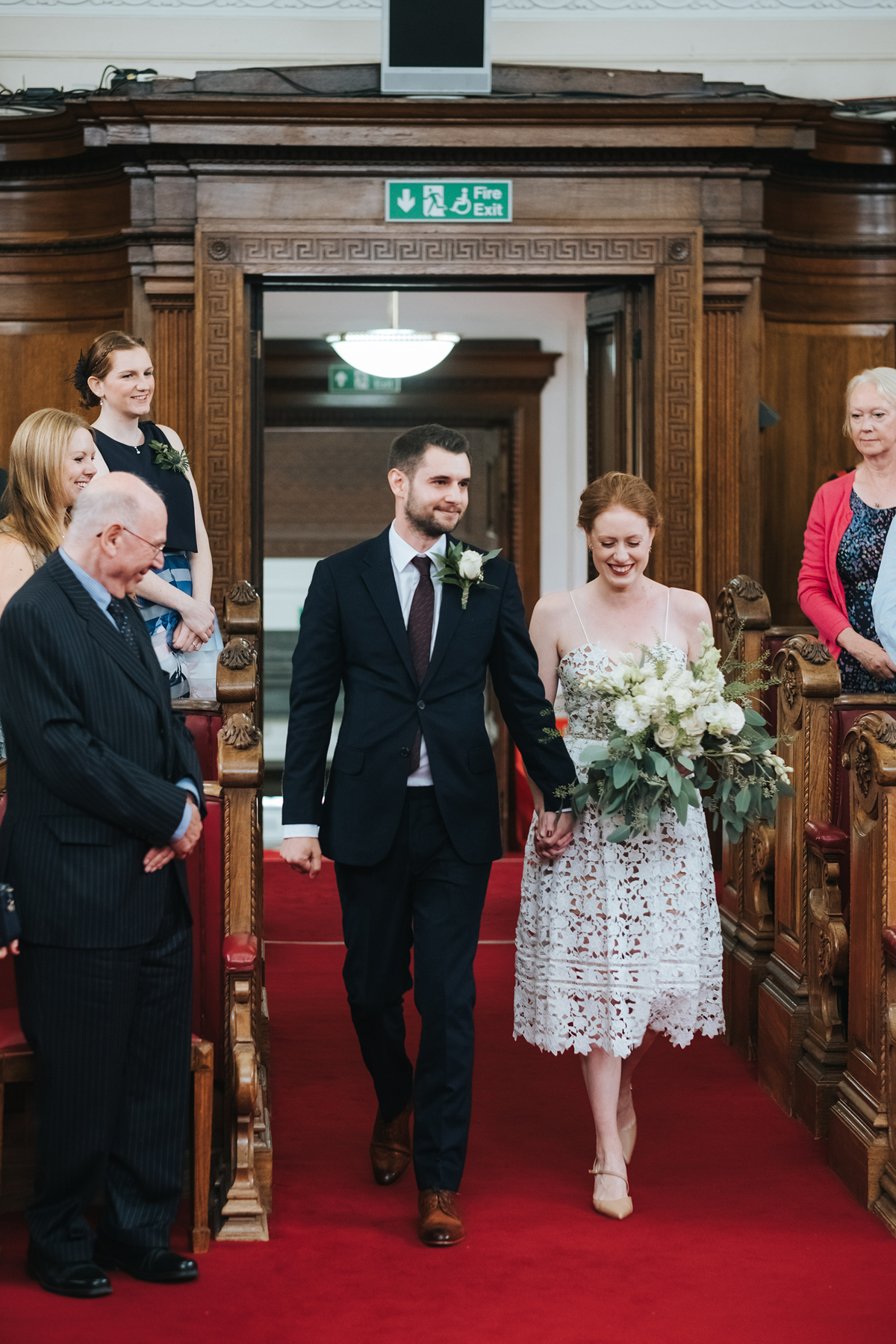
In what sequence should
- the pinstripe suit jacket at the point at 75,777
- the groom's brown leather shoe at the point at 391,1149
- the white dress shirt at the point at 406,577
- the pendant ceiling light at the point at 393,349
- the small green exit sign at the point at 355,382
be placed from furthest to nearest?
1. the small green exit sign at the point at 355,382
2. the pendant ceiling light at the point at 393,349
3. the groom's brown leather shoe at the point at 391,1149
4. the white dress shirt at the point at 406,577
5. the pinstripe suit jacket at the point at 75,777

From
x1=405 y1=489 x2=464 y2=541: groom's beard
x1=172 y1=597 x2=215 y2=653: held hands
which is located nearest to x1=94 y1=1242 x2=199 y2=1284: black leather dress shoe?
x1=405 y1=489 x2=464 y2=541: groom's beard

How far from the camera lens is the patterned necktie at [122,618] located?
9.45 feet

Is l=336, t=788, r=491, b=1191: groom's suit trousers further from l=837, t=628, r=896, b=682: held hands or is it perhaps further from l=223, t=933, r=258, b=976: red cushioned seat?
l=837, t=628, r=896, b=682: held hands

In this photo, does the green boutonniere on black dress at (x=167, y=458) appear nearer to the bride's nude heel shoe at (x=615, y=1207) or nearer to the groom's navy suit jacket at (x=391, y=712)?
the groom's navy suit jacket at (x=391, y=712)

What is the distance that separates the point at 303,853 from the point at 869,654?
212 centimetres

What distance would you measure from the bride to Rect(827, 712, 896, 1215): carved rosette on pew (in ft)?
1.29

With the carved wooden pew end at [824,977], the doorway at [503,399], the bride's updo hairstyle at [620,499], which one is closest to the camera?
the bride's updo hairstyle at [620,499]

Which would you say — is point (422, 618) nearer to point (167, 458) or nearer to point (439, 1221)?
point (439, 1221)

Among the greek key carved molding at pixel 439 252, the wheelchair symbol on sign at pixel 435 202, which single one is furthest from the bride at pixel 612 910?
the wheelchair symbol on sign at pixel 435 202

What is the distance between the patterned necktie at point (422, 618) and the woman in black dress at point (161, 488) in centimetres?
134

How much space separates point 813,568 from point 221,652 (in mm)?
2013

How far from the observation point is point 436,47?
6.24m

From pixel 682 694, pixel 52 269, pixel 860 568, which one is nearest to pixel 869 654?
pixel 860 568

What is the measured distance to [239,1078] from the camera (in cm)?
322
